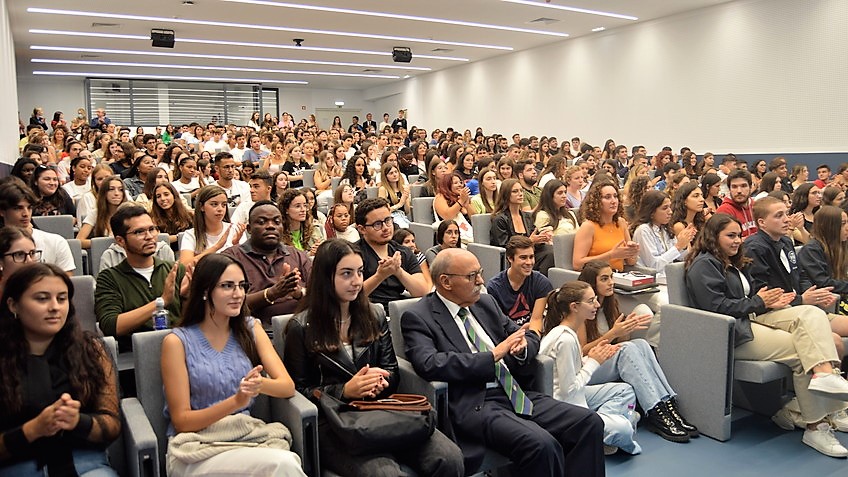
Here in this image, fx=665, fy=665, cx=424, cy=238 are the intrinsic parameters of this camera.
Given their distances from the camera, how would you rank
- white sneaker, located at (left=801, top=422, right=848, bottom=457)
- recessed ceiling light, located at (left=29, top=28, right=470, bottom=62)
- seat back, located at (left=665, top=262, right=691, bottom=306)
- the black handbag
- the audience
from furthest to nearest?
recessed ceiling light, located at (left=29, top=28, right=470, bottom=62) → seat back, located at (left=665, top=262, right=691, bottom=306) → the audience → white sneaker, located at (left=801, top=422, right=848, bottom=457) → the black handbag

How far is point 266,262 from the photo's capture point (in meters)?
3.41

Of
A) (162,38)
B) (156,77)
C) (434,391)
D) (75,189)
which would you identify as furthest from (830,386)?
(156,77)

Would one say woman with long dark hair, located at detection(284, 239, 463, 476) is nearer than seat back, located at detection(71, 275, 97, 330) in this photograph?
Yes

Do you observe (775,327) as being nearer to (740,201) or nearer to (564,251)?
(564,251)

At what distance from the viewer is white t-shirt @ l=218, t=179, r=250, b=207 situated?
636 centimetres

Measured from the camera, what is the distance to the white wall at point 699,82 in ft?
35.7

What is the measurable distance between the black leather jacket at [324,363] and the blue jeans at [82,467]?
0.71 meters

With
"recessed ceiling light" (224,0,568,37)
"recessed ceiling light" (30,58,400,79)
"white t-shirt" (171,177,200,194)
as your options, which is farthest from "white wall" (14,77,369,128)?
"white t-shirt" (171,177,200,194)

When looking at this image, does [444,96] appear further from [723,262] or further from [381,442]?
[381,442]

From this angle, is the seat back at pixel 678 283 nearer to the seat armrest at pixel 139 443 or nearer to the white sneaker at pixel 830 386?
the white sneaker at pixel 830 386

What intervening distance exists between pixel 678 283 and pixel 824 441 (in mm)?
1059

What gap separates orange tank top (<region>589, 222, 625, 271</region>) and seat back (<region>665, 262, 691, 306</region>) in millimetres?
715

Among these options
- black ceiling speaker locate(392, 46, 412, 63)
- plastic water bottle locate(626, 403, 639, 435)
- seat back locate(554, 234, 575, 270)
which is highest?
black ceiling speaker locate(392, 46, 412, 63)

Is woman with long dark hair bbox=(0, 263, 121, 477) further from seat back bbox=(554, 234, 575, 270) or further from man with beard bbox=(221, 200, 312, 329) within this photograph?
seat back bbox=(554, 234, 575, 270)
